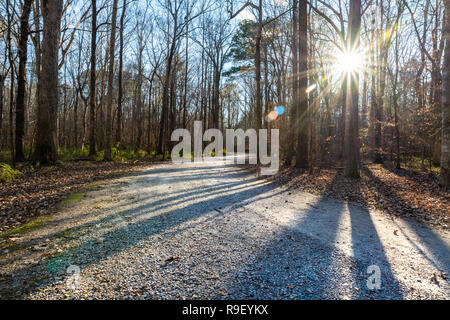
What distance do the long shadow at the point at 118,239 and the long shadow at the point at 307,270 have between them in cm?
155

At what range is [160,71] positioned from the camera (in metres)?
27.3

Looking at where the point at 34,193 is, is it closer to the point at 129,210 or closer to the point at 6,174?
the point at 6,174

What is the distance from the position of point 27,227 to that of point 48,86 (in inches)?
331

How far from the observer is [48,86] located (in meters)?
9.57

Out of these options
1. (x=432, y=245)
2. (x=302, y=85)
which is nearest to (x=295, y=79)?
(x=302, y=85)

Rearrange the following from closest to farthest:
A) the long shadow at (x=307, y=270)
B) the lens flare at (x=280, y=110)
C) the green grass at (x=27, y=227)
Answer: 1. the long shadow at (x=307, y=270)
2. the green grass at (x=27, y=227)
3. the lens flare at (x=280, y=110)

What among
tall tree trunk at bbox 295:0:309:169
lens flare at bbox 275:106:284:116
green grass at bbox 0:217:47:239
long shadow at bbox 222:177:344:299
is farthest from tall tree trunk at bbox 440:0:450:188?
lens flare at bbox 275:106:284:116

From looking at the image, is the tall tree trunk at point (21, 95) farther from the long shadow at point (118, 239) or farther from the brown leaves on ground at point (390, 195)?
the brown leaves on ground at point (390, 195)

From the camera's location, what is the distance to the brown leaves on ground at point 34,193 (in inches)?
164

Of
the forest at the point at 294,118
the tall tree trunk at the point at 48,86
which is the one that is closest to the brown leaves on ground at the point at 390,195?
the forest at the point at 294,118

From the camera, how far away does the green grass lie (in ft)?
10.7

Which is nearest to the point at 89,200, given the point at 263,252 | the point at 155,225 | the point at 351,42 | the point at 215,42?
the point at 155,225

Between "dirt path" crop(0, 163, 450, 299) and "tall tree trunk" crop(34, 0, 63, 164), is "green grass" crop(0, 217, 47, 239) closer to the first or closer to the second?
"dirt path" crop(0, 163, 450, 299)
